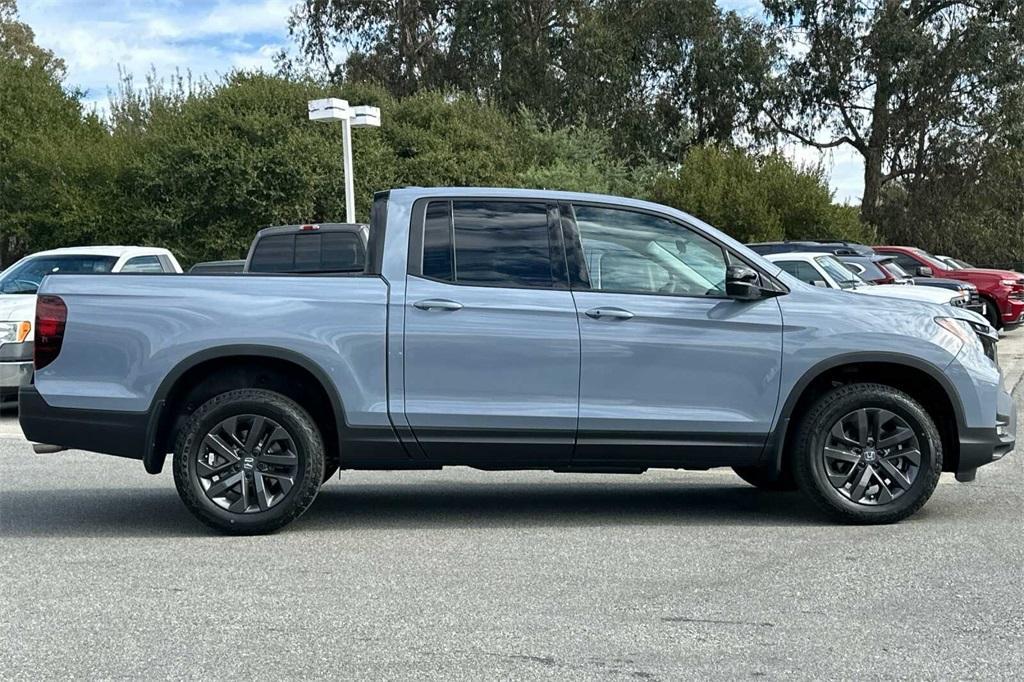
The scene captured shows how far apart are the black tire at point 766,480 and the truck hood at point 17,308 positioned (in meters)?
7.46

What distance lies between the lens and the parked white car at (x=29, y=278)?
42.5ft

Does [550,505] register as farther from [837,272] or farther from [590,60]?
[590,60]

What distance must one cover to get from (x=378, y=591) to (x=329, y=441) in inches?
64.6

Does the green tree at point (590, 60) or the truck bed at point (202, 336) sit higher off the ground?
the green tree at point (590, 60)

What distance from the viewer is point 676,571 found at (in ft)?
20.7

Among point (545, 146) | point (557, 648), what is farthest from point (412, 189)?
point (545, 146)

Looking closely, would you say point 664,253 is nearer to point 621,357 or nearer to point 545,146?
point 621,357

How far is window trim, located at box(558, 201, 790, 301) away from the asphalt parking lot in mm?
1308

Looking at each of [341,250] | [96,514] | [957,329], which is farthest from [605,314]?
[341,250]

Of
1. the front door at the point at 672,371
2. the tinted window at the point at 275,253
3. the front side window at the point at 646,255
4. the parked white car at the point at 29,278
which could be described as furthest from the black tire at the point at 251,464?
the tinted window at the point at 275,253

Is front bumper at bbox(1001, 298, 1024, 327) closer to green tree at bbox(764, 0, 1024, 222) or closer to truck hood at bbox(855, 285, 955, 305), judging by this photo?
truck hood at bbox(855, 285, 955, 305)

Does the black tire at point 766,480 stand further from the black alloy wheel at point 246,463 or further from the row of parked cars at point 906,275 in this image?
the row of parked cars at point 906,275

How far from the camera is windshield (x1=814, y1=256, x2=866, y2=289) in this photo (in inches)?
709

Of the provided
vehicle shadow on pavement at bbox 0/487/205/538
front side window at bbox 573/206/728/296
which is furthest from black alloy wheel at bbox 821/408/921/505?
vehicle shadow on pavement at bbox 0/487/205/538
